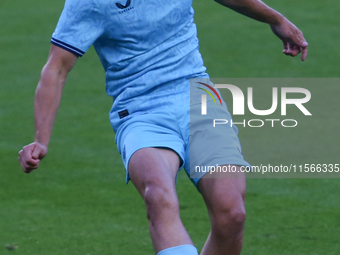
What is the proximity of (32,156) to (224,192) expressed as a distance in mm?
970

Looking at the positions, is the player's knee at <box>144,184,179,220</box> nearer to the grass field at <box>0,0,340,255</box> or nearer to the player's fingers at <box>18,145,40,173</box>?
the player's fingers at <box>18,145,40,173</box>

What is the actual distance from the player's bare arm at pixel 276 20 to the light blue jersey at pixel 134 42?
0.47 meters

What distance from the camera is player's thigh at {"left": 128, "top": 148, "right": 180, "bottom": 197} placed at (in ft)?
10.9

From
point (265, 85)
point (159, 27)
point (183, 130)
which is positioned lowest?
point (265, 85)

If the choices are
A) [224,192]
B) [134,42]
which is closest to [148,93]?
[134,42]

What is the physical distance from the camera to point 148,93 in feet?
12.2

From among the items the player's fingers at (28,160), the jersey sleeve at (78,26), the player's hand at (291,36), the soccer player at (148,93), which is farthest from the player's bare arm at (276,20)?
the player's fingers at (28,160)

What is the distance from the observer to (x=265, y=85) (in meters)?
10.5

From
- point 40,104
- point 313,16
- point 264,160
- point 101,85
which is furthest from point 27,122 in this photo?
point 313,16

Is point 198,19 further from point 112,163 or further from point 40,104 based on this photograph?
point 40,104

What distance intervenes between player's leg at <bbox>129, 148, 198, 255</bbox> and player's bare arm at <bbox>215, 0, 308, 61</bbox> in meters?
1.22

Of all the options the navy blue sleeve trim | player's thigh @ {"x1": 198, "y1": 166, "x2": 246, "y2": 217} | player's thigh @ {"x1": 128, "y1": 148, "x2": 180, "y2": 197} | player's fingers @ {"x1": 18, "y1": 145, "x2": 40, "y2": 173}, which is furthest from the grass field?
the navy blue sleeve trim

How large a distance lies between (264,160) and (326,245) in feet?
7.75

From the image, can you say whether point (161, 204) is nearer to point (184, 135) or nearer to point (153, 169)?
point (153, 169)
